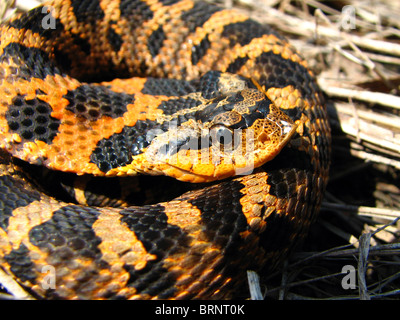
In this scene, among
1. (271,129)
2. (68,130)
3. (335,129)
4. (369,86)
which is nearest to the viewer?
(271,129)

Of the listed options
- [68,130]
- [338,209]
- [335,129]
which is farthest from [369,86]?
[68,130]

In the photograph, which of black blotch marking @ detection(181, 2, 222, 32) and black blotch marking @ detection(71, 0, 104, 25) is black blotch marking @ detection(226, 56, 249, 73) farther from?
black blotch marking @ detection(71, 0, 104, 25)

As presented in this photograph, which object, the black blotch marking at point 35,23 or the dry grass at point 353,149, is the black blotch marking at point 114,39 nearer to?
the black blotch marking at point 35,23

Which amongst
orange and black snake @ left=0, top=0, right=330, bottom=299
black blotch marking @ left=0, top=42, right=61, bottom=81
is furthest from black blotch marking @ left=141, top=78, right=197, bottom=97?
black blotch marking @ left=0, top=42, right=61, bottom=81

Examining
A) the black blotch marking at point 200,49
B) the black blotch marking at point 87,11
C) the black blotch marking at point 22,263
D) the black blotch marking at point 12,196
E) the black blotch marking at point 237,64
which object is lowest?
the black blotch marking at point 22,263

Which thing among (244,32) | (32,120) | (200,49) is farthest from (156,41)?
(32,120)

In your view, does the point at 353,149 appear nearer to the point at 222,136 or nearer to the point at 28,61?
the point at 222,136

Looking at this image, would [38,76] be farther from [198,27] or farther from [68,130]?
[198,27]

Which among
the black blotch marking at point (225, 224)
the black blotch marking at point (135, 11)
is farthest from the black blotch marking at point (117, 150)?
the black blotch marking at point (135, 11)
